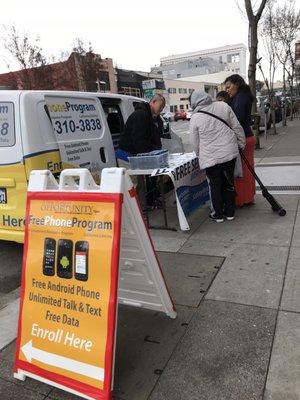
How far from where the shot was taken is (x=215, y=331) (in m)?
3.02

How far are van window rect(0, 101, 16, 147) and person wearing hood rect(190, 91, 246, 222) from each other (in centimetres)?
221

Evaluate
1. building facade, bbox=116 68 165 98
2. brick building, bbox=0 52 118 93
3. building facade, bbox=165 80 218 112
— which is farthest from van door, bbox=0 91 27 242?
building facade, bbox=165 80 218 112

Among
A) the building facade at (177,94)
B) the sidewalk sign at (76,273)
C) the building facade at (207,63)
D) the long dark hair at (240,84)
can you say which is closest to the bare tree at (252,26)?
the long dark hair at (240,84)

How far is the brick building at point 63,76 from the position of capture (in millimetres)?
24750

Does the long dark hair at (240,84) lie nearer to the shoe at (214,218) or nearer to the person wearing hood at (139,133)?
the person wearing hood at (139,133)

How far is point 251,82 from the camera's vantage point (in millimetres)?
Result: 11562

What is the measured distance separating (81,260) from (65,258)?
0.13 m

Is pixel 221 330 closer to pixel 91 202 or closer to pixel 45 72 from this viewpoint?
pixel 91 202

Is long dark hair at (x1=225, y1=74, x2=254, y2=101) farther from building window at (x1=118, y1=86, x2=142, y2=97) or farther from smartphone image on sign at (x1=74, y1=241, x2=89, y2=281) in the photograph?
building window at (x1=118, y1=86, x2=142, y2=97)

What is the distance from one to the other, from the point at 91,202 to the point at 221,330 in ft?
4.63

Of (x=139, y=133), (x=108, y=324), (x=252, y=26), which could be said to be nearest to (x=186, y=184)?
(x=139, y=133)

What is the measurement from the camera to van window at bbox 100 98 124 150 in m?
6.21

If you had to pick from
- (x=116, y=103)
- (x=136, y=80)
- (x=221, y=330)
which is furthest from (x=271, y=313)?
(x=136, y=80)

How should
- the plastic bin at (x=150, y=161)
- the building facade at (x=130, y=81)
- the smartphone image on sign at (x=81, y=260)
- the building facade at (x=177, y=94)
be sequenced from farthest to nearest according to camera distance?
the building facade at (x=177, y=94), the building facade at (x=130, y=81), the plastic bin at (x=150, y=161), the smartphone image on sign at (x=81, y=260)
